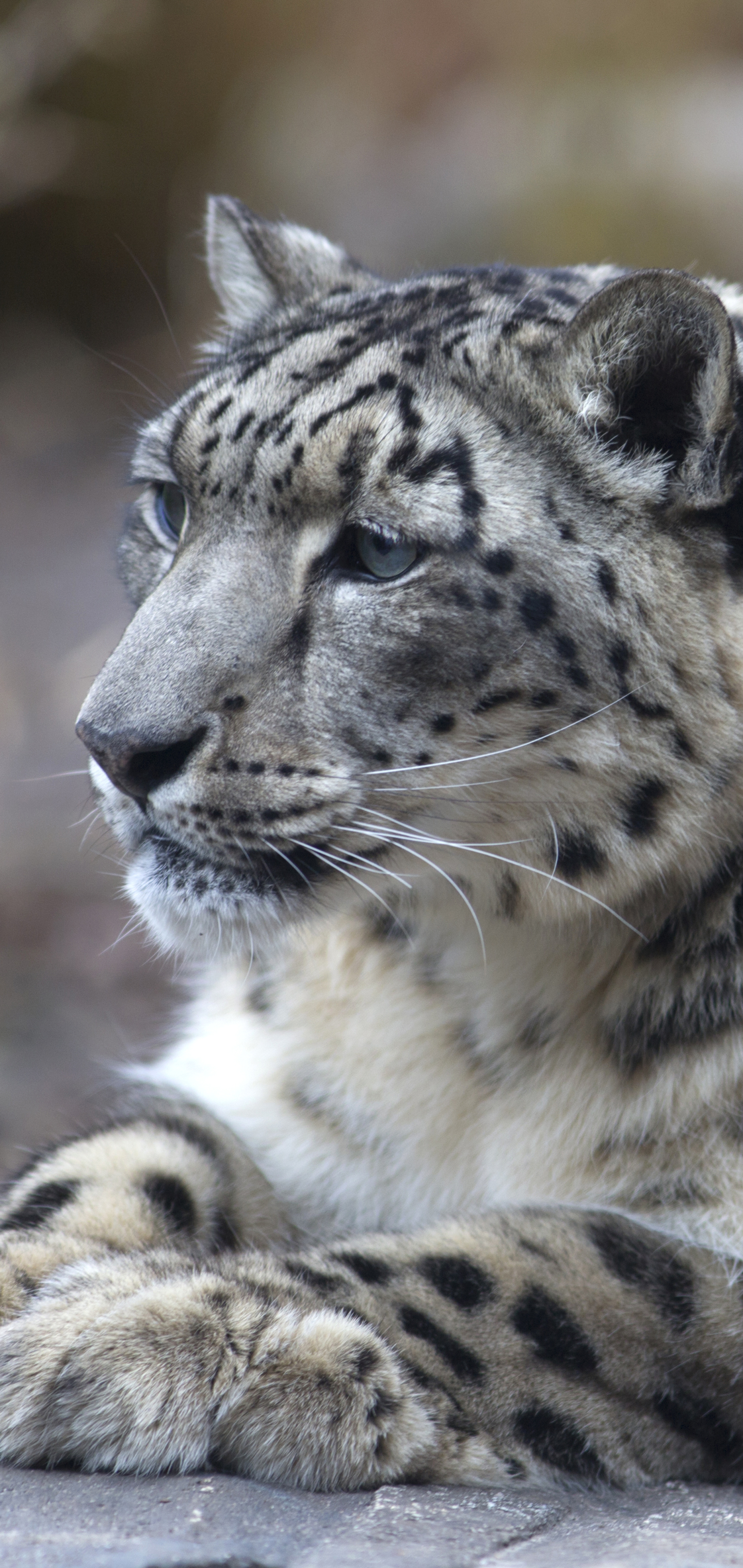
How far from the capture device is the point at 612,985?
2715 millimetres

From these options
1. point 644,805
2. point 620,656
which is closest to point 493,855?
point 644,805

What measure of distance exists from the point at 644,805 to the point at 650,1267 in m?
0.71

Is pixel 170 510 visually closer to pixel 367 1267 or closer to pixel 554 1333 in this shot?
pixel 367 1267

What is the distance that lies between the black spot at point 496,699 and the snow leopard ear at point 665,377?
407 mm

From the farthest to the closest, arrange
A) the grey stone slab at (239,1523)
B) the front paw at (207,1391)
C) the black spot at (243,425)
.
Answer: the black spot at (243,425) < the front paw at (207,1391) < the grey stone slab at (239,1523)

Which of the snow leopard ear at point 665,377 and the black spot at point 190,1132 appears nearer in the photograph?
the snow leopard ear at point 665,377

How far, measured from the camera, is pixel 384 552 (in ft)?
8.23

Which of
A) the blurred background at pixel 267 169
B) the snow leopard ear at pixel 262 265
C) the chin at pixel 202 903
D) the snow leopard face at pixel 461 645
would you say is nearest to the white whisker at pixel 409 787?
the snow leopard face at pixel 461 645

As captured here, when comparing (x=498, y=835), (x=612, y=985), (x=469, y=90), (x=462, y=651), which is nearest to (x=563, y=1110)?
(x=612, y=985)

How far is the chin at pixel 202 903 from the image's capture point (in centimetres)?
247

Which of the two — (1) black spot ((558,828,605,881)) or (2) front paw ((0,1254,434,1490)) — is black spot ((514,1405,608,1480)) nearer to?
(2) front paw ((0,1254,434,1490))

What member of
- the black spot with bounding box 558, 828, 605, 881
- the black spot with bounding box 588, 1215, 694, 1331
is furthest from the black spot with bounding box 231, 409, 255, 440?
the black spot with bounding box 588, 1215, 694, 1331

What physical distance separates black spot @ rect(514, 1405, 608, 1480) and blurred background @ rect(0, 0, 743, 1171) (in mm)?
5578

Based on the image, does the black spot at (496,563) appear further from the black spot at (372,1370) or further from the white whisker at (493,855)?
the black spot at (372,1370)
